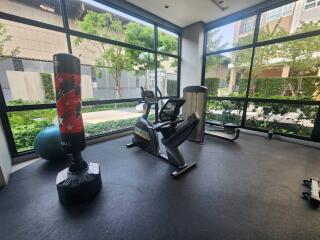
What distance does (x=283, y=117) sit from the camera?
A: 12.5ft

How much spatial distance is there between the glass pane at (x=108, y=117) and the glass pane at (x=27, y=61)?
34.2 inches

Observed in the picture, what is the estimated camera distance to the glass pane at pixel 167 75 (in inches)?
195

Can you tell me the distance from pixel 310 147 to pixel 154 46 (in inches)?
184

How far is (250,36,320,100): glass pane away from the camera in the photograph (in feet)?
10.7

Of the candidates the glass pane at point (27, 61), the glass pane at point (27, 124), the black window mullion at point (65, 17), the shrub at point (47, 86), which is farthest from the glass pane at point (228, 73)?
the glass pane at point (27, 124)

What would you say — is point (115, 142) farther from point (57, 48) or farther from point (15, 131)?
point (57, 48)

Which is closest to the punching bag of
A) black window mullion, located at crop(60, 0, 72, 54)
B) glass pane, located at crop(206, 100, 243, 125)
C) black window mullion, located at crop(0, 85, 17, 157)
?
black window mullion, located at crop(0, 85, 17, 157)

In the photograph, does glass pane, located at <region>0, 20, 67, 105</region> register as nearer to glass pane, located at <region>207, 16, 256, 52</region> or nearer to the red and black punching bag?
the red and black punching bag

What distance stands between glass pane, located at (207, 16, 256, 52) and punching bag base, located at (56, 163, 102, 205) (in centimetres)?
490

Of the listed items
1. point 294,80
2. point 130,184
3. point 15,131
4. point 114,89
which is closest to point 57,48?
point 114,89

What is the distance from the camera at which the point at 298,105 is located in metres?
3.49

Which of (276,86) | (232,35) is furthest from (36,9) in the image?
(276,86)

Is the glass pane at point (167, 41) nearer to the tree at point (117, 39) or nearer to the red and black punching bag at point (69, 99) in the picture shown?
the tree at point (117, 39)

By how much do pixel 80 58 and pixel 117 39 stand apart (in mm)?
1021
